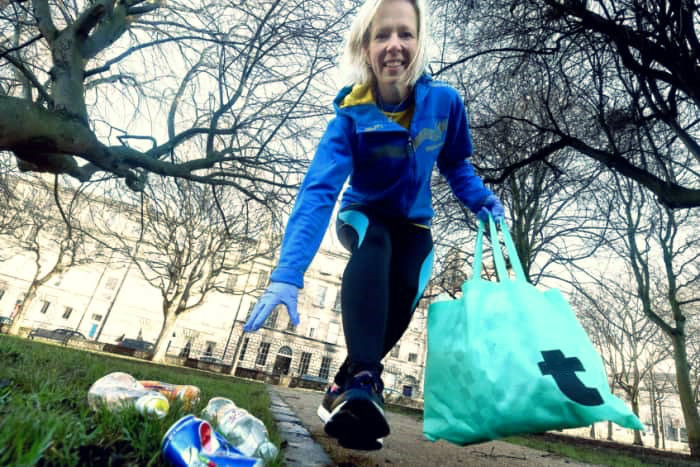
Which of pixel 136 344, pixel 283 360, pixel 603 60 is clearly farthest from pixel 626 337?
pixel 136 344

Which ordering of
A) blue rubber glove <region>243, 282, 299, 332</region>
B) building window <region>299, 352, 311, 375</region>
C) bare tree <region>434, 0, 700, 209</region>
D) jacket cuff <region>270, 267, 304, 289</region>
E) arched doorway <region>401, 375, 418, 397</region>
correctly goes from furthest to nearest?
arched doorway <region>401, 375, 418, 397</region> < building window <region>299, 352, 311, 375</region> < bare tree <region>434, 0, 700, 209</region> < jacket cuff <region>270, 267, 304, 289</region> < blue rubber glove <region>243, 282, 299, 332</region>

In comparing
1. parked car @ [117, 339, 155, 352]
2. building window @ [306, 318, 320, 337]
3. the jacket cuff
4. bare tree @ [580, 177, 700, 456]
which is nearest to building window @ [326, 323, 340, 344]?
building window @ [306, 318, 320, 337]

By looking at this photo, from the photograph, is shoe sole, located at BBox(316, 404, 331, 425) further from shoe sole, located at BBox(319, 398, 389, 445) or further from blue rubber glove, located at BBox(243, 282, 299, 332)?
blue rubber glove, located at BBox(243, 282, 299, 332)

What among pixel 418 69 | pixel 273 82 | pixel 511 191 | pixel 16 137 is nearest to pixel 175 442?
pixel 418 69

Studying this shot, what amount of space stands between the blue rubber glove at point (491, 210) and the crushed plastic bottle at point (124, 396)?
63.0 inches

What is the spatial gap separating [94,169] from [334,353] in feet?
101

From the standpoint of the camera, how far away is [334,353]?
34.2 meters

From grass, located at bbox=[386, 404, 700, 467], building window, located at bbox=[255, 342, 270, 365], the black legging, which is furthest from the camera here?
building window, located at bbox=[255, 342, 270, 365]

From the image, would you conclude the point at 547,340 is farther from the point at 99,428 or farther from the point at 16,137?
the point at 16,137

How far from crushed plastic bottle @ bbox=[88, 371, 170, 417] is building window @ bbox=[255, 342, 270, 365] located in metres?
32.3

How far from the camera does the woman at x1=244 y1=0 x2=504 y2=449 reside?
59.1 inches

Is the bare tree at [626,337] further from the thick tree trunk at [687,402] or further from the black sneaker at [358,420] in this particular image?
the black sneaker at [358,420]

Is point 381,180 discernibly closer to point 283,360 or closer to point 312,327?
point 283,360

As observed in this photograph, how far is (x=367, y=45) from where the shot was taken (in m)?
1.89
